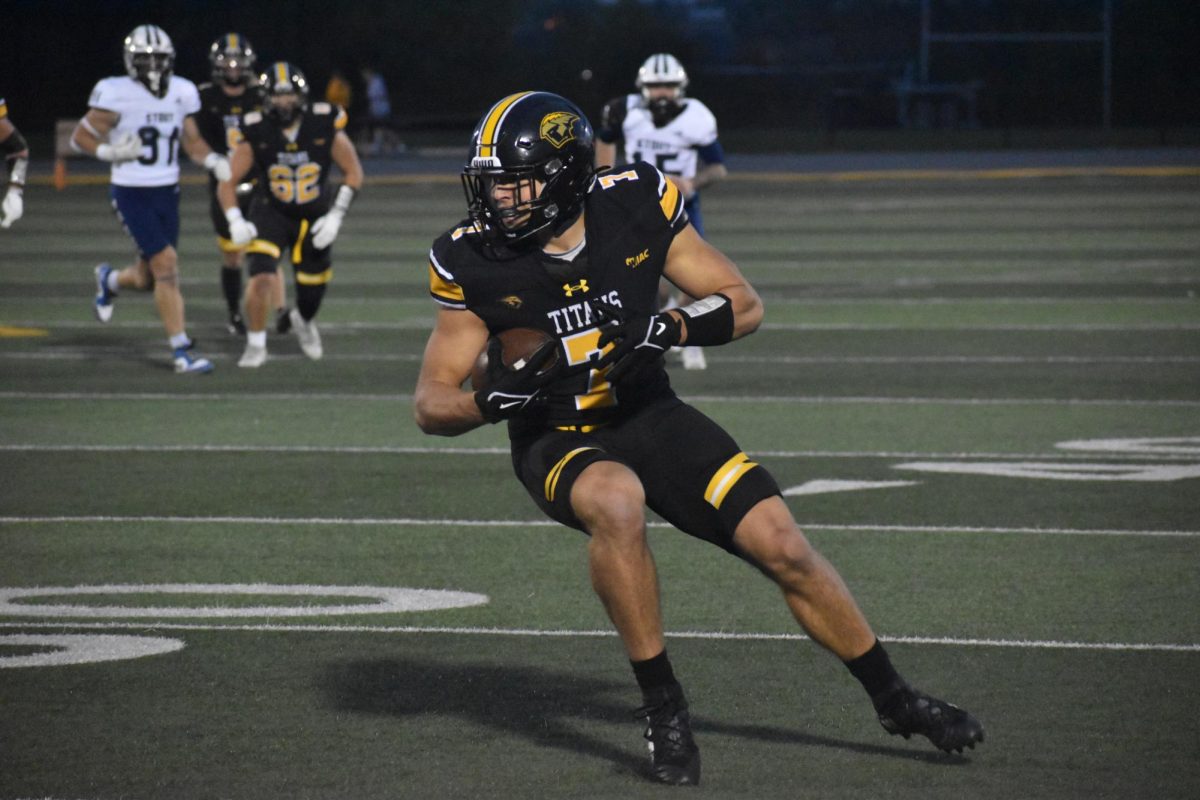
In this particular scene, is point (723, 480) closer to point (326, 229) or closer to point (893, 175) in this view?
point (326, 229)

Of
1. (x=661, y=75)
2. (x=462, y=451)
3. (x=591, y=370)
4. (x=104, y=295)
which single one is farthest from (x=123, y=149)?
(x=591, y=370)

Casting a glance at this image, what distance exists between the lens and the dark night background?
38188 mm

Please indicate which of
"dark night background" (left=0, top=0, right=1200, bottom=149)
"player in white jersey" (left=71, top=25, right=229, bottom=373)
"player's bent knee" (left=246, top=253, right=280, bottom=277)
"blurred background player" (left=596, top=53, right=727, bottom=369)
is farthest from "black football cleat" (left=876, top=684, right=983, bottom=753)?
"dark night background" (left=0, top=0, right=1200, bottom=149)

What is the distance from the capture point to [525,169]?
474 centimetres

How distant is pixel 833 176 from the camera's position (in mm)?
31766

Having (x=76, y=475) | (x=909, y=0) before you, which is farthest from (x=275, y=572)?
(x=909, y=0)

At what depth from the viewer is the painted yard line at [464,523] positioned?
295 inches

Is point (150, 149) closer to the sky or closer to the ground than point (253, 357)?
closer to the sky

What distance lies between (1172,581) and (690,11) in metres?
40.0

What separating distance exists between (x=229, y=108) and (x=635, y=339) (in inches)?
384

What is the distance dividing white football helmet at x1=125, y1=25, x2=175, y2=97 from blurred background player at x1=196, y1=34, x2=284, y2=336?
877 millimetres

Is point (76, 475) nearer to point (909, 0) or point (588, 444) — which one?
point (588, 444)

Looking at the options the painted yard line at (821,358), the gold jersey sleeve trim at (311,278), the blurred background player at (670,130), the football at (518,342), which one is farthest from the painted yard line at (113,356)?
the football at (518,342)

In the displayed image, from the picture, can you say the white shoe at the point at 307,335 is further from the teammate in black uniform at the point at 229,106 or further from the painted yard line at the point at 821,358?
the teammate in black uniform at the point at 229,106
